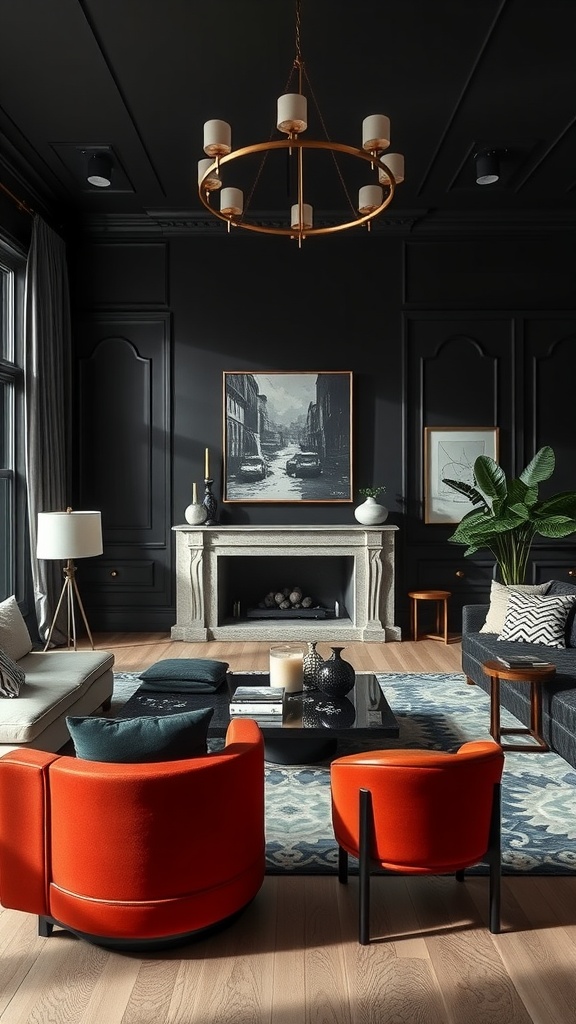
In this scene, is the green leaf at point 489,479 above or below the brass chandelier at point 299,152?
below

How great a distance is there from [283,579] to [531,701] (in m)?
3.62

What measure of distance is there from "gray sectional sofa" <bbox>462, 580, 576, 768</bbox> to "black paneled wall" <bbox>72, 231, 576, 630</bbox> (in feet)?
5.96

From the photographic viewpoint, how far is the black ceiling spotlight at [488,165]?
571cm

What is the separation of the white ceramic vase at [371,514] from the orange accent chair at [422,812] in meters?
4.54

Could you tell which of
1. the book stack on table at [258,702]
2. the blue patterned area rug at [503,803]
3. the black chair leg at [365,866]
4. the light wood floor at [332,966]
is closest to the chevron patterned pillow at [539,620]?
the blue patterned area rug at [503,803]

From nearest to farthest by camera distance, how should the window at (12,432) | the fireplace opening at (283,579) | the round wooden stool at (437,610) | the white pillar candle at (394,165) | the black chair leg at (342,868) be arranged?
the black chair leg at (342,868)
the white pillar candle at (394,165)
the window at (12,432)
the round wooden stool at (437,610)
the fireplace opening at (283,579)

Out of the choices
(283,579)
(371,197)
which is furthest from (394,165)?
(283,579)

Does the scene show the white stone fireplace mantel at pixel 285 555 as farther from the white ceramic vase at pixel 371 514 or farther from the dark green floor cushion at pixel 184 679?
the dark green floor cushion at pixel 184 679

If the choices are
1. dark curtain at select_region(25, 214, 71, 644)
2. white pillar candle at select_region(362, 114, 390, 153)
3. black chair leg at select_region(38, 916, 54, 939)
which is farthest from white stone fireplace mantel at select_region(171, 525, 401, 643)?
black chair leg at select_region(38, 916, 54, 939)

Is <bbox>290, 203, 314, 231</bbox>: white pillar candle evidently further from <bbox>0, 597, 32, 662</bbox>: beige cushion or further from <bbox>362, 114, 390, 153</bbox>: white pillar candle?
<bbox>0, 597, 32, 662</bbox>: beige cushion

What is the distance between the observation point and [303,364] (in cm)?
712

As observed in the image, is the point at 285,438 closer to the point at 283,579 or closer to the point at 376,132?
the point at 283,579

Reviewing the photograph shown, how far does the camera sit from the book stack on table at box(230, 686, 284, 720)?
3.41m

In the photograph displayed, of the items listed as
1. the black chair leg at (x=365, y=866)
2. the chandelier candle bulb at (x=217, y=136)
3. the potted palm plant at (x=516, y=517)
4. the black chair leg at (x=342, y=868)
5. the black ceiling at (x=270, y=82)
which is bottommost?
the black chair leg at (x=342, y=868)
